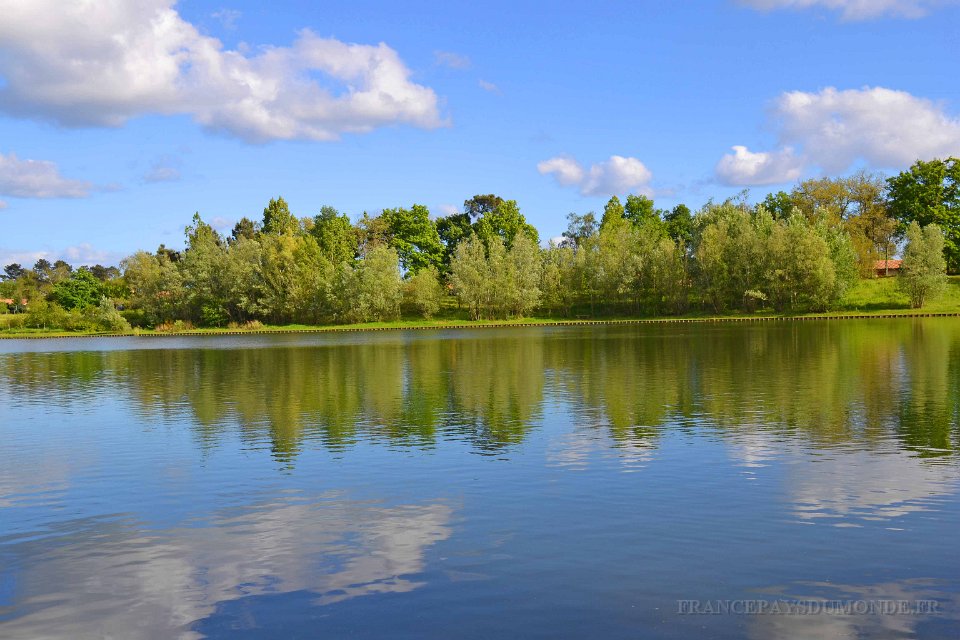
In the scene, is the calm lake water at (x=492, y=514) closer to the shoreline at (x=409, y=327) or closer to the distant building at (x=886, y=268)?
the shoreline at (x=409, y=327)

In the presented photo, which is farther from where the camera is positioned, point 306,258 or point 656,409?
point 306,258

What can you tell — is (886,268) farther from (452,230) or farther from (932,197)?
(452,230)

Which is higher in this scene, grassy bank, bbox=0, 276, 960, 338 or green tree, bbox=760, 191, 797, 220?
green tree, bbox=760, 191, 797, 220

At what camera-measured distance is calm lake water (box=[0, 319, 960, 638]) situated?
1176cm

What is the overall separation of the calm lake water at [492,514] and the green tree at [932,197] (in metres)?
113

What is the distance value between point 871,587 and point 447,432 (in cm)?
1688

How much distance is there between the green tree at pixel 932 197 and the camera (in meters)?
133

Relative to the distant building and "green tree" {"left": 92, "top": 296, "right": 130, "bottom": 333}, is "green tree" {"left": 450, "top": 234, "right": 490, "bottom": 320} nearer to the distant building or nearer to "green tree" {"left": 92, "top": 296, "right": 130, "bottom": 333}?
"green tree" {"left": 92, "top": 296, "right": 130, "bottom": 333}

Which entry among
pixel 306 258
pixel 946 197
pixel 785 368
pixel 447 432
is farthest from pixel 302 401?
pixel 946 197

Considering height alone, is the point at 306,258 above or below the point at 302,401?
above

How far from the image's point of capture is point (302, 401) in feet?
122

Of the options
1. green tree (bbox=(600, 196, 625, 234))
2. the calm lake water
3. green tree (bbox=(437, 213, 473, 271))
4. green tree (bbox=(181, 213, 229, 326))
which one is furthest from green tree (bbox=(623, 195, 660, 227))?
the calm lake water

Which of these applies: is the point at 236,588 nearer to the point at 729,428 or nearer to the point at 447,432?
the point at 447,432

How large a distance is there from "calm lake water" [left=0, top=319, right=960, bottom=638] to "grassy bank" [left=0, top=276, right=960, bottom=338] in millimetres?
86550
